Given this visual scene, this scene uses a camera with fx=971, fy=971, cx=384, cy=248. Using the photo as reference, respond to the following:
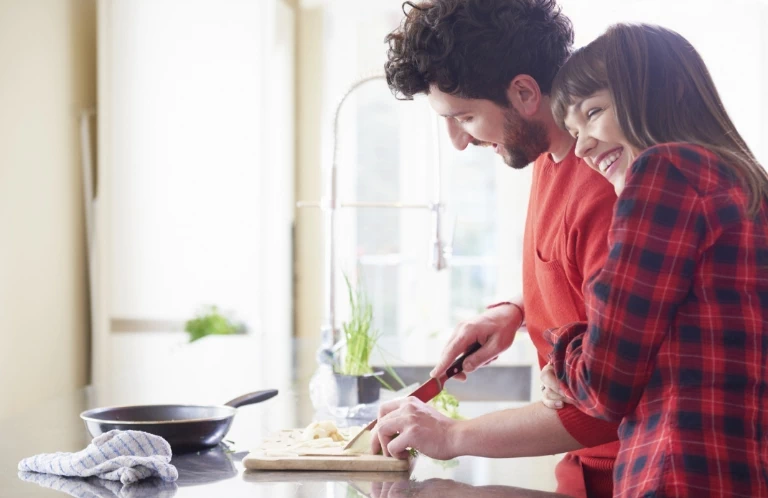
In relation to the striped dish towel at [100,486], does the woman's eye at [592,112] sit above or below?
above

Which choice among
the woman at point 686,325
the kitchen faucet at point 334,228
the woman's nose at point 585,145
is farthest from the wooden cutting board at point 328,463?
the kitchen faucet at point 334,228

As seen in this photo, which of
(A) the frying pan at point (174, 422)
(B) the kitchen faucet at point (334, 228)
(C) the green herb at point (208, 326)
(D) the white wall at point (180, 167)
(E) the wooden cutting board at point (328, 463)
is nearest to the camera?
(E) the wooden cutting board at point (328, 463)

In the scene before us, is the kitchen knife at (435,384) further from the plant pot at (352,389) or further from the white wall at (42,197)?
the white wall at (42,197)

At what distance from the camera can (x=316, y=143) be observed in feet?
18.9

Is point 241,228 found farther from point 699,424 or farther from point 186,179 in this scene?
point 699,424

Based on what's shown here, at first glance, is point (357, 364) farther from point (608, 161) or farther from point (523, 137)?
point (608, 161)

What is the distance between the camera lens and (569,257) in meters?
1.47

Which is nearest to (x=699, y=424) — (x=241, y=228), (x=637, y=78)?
(x=637, y=78)

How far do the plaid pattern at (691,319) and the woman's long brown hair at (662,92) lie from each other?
72 mm

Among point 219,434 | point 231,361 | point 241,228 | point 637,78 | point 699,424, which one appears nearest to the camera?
point 699,424

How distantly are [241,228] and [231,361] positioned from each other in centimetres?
223

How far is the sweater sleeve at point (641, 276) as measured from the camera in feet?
3.53

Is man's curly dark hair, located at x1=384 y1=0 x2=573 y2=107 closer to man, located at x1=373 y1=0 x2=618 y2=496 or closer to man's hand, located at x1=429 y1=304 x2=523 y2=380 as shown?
man, located at x1=373 y1=0 x2=618 y2=496

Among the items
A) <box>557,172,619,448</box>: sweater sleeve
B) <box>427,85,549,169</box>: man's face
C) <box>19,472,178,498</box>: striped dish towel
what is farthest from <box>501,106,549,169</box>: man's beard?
<box>19,472,178,498</box>: striped dish towel
